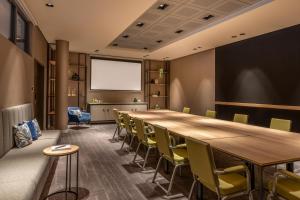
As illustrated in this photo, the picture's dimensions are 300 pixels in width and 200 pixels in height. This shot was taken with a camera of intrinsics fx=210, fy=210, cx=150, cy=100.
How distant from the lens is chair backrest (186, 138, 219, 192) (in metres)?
1.83

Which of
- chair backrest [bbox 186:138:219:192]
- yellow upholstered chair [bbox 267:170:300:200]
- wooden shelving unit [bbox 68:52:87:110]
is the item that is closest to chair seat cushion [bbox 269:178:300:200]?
yellow upholstered chair [bbox 267:170:300:200]

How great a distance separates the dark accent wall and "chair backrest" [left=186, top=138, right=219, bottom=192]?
4.16 meters

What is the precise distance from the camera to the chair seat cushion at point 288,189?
181 centimetres

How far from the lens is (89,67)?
9.19 m

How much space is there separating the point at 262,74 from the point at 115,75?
6.08 meters

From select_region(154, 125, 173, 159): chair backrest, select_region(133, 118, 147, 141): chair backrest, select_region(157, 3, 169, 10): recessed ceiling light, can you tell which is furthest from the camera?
select_region(157, 3, 169, 10): recessed ceiling light

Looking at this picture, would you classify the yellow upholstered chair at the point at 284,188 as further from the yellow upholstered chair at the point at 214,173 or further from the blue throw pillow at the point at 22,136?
the blue throw pillow at the point at 22,136

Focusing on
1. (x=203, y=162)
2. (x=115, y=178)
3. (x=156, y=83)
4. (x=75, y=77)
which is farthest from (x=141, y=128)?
(x=156, y=83)

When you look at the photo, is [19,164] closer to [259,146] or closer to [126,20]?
[259,146]

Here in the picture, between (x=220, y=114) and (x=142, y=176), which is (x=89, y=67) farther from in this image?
(x=142, y=176)

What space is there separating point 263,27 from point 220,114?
3.16 metres

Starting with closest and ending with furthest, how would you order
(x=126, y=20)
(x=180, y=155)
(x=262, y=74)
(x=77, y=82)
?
1. (x=180, y=155)
2. (x=126, y=20)
3. (x=262, y=74)
4. (x=77, y=82)

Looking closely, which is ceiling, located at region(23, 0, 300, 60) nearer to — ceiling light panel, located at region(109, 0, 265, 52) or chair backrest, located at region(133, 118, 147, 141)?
ceiling light panel, located at region(109, 0, 265, 52)

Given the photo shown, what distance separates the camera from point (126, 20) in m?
4.84
